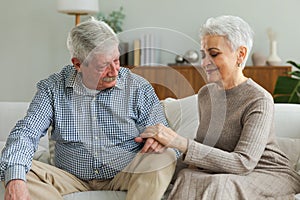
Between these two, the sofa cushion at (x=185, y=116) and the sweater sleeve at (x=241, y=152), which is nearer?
the sweater sleeve at (x=241, y=152)

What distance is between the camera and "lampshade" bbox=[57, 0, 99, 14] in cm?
514

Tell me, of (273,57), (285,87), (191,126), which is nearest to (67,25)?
(273,57)

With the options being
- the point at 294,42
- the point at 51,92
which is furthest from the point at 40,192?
the point at 294,42

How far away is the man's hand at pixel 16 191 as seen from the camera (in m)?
2.06

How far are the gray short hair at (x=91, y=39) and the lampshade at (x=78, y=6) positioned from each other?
9.27ft

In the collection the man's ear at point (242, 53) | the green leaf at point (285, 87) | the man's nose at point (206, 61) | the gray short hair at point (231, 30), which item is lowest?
the green leaf at point (285, 87)

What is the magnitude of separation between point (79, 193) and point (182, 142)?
0.48 metres

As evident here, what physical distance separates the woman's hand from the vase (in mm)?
3096

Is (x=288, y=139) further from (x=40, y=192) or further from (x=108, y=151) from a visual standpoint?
(x=40, y=192)

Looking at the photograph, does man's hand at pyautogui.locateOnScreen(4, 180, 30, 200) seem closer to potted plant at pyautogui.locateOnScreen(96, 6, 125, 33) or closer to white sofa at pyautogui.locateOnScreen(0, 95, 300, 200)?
white sofa at pyautogui.locateOnScreen(0, 95, 300, 200)

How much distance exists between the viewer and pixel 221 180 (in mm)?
2199

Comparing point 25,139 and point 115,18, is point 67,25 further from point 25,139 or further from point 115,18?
point 25,139

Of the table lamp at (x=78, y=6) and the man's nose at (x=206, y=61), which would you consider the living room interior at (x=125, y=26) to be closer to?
the table lamp at (x=78, y=6)

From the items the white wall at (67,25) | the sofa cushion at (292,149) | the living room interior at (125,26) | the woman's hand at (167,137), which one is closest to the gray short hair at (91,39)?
the woman's hand at (167,137)
